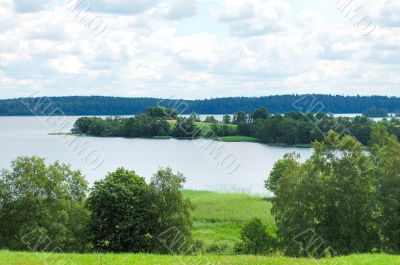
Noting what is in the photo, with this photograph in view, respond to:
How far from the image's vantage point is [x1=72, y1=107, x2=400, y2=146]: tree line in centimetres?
13962

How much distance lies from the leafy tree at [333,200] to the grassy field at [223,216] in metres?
4.70

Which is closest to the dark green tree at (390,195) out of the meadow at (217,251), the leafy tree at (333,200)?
the leafy tree at (333,200)

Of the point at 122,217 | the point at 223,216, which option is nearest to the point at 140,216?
the point at 122,217

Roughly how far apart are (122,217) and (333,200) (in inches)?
534

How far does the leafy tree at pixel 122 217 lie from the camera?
3578cm

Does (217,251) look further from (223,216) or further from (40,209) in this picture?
(223,216)

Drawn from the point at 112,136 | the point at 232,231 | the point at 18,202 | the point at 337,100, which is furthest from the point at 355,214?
the point at 337,100

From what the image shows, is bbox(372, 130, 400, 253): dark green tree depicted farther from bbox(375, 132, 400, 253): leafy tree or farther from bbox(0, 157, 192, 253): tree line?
bbox(0, 157, 192, 253): tree line

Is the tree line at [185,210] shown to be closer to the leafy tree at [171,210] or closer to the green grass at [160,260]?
the leafy tree at [171,210]

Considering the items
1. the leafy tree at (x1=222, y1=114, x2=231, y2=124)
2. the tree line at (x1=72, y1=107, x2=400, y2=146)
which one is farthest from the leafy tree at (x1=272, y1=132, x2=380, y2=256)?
the leafy tree at (x1=222, y1=114, x2=231, y2=124)

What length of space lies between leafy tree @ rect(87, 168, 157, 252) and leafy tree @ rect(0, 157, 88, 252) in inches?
39.3

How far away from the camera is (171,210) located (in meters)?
36.9

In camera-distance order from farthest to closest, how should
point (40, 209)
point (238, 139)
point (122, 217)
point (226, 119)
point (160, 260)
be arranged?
1. point (226, 119)
2. point (238, 139)
3. point (122, 217)
4. point (40, 209)
5. point (160, 260)

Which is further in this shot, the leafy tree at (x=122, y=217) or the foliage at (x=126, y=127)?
the foliage at (x=126, y=127)
